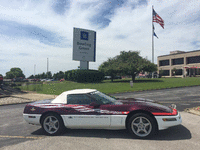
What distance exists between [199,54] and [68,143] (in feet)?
218

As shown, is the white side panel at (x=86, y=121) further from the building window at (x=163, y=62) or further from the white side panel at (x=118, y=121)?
the building window at (x=163, y=62)

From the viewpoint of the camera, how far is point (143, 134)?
444cm

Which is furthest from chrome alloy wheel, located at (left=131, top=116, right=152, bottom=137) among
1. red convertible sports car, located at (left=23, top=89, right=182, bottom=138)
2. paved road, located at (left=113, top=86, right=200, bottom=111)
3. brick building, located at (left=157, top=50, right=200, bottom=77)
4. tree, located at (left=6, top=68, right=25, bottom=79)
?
tree, located at (left=6, top=68, right=25, bottom=79)

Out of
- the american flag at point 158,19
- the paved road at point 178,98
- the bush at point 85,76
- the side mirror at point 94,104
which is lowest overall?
the paved road at point 178,98

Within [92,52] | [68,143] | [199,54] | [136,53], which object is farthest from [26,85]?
[199,54]

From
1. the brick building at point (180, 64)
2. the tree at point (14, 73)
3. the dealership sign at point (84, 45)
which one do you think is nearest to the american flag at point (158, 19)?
the dealership sign at point (84, 45)

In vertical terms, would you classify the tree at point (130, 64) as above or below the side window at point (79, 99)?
above

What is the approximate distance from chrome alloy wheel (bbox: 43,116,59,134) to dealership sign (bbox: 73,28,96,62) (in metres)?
33.3

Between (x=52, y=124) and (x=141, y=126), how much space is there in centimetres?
262

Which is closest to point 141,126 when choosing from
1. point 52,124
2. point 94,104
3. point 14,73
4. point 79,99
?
point 94,104

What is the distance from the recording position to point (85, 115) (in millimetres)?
4727

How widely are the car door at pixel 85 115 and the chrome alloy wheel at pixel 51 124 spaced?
35 cm

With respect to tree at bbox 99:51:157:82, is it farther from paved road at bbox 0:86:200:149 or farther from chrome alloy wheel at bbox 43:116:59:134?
chrome alloy wheel at bbox 43:116:59:134

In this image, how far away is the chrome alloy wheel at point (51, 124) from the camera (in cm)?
500
